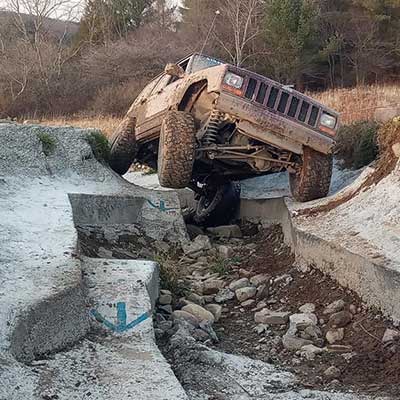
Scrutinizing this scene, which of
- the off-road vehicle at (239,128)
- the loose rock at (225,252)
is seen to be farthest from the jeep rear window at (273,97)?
the loose rock at (225,252)

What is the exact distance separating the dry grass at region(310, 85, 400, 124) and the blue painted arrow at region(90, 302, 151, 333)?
8341 mm

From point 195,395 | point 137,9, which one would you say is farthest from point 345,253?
point 137,9

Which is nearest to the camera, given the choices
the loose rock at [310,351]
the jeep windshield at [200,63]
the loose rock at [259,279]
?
the loose rock at [310,351]

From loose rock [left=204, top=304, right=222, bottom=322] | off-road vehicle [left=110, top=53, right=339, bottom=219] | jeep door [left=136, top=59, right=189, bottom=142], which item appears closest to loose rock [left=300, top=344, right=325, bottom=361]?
loose rock [left=204, top=304, right=222, bottom=322]

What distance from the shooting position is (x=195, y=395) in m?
4.16

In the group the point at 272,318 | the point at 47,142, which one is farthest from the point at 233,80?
the point at 47,142

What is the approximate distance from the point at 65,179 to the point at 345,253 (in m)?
4.80

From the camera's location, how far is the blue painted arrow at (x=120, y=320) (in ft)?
15.5

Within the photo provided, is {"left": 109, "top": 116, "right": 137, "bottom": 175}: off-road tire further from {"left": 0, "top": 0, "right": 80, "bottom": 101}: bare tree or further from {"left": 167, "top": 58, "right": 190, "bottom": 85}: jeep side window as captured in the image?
{"left": 0, "top": 0, "right": 80, "bottom": 101}: bare tree

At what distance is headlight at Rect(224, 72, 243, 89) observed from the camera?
7.95m

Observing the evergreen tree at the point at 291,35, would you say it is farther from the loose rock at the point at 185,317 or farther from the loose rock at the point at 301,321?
the loose rock at the point at 185,317

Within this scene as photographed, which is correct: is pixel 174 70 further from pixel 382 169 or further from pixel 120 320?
pixel 120 320

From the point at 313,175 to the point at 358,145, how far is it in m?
1.88

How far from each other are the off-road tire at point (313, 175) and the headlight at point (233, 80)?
49.3 inches
